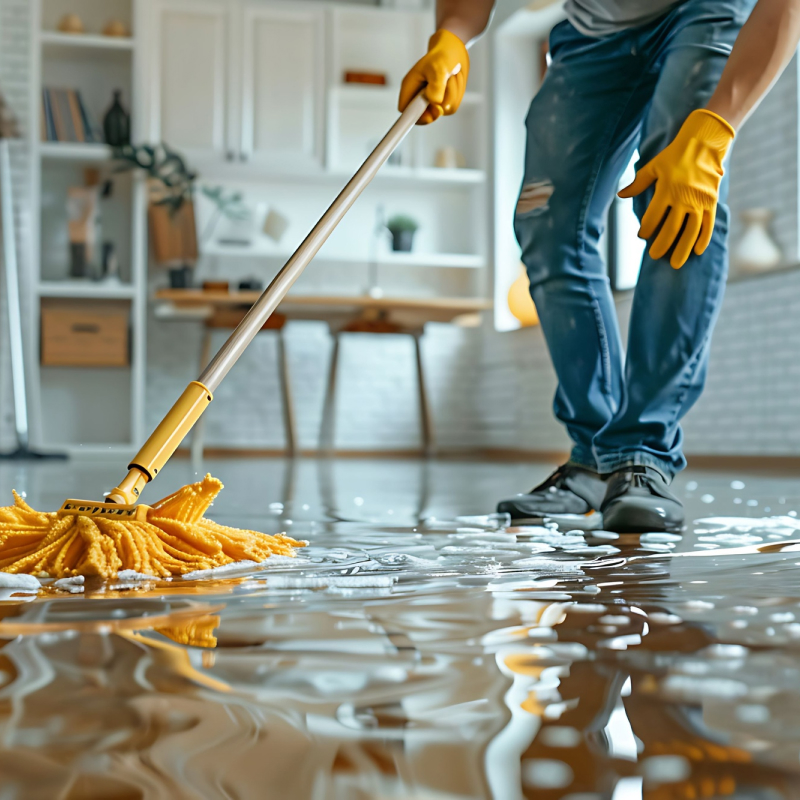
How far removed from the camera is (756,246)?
129 inches

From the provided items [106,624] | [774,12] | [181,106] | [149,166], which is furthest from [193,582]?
[181,106]

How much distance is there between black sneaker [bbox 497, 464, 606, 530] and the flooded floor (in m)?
0.40

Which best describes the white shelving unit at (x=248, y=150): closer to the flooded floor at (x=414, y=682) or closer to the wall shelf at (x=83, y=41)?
the wall shelf at (x=83, y=41)

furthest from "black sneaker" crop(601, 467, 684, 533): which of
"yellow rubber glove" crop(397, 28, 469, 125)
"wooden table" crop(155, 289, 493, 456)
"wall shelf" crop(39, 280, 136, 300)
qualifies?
"wall shelf" crop(39, 280, 136, 300)

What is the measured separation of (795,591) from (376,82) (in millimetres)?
4821

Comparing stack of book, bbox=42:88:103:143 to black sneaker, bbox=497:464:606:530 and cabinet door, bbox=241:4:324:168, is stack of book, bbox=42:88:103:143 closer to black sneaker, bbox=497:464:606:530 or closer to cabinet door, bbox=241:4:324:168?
cabinet door, bbox=241:4:324:168

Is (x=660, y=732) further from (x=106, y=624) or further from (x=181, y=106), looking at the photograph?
(x=181, y=106)

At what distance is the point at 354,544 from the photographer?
946 mm

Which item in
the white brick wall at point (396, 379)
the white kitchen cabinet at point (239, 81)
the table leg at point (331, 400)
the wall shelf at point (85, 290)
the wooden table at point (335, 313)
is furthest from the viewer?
the white kitchen cabinet at point (239, 81)

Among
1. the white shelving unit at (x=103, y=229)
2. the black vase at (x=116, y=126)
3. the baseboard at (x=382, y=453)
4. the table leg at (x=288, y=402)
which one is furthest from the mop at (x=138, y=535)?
the black vase at (x=116, y=126)

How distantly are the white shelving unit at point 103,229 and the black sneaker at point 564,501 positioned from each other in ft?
11.3

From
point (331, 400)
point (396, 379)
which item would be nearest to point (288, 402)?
point (331, 400)

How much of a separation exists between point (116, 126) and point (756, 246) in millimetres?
3038

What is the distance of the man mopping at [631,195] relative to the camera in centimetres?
111
